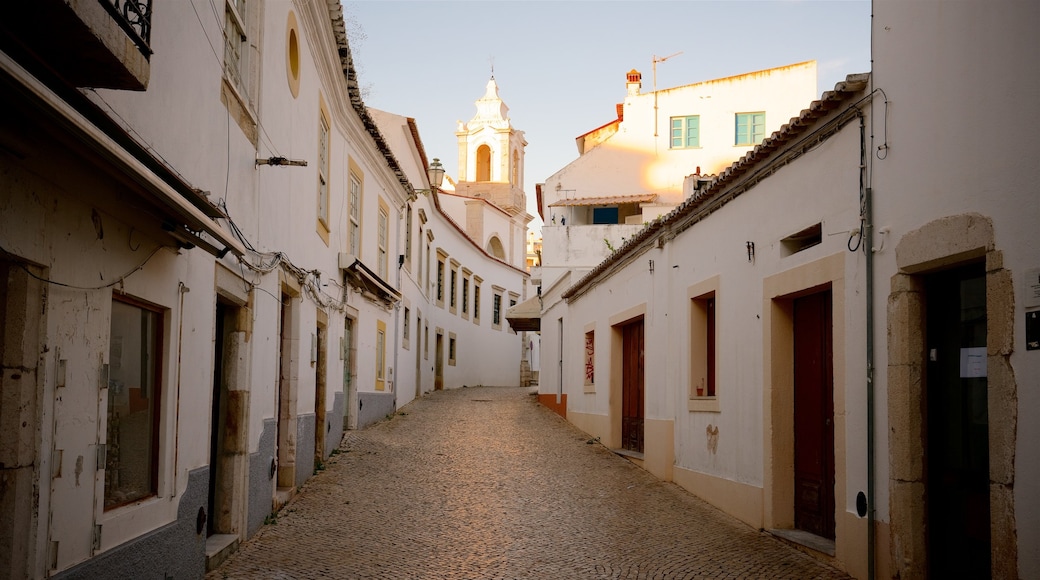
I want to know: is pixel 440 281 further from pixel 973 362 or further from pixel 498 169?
pixel 973 362

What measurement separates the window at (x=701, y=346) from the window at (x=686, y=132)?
1755 cm

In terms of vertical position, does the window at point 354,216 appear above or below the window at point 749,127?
below

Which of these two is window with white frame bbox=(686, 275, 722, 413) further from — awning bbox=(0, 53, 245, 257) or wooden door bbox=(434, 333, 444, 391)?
wooden door bbox=(434, 333, 444, 391)

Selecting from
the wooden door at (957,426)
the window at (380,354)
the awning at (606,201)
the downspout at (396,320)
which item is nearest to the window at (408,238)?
the downspout at (396,320)

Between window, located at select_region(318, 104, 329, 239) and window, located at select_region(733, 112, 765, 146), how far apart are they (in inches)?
690

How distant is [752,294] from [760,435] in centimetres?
145

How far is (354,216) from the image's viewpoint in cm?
1653

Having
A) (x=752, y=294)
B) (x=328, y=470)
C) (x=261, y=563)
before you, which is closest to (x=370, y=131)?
(x=328, y=470)

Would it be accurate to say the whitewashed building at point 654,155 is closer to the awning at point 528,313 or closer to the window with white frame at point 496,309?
the awning at point 528,313

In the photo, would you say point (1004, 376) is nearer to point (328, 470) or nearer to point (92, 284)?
point (92, 284)

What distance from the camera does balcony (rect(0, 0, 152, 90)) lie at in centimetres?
406

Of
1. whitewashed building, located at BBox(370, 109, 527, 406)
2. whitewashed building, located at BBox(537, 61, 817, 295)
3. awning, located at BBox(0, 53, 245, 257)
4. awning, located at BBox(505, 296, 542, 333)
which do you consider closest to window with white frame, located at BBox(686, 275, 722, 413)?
awning, located at BBox(0, 53, 245, 257)

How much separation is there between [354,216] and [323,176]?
3011mm

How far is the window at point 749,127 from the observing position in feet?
93.4
